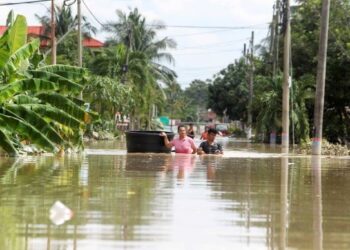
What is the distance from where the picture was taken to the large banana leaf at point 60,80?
20.0m

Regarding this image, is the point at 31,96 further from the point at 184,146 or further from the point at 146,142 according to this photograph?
the point at 184,146

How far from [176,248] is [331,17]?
38.8 meters

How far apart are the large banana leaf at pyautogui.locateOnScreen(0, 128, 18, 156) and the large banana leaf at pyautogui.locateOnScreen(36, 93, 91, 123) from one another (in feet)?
5.18

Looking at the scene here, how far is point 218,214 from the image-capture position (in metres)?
8.52

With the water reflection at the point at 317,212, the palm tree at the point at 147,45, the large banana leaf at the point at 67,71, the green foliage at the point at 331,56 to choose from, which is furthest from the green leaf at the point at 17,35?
the palm tree at the point at 147,45

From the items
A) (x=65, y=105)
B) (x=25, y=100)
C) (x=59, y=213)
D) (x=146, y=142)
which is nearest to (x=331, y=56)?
(x=146, y=142)

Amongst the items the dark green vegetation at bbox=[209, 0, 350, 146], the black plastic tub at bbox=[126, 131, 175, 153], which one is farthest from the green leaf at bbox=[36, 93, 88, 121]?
the dark green vegetation at bbox=[209, 0, 350, 146]

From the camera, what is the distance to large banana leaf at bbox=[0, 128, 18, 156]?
19578mm

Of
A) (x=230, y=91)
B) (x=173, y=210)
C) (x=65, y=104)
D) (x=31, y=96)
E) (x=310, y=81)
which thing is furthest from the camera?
(x=230, y=91)

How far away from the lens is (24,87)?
1923 centimetres

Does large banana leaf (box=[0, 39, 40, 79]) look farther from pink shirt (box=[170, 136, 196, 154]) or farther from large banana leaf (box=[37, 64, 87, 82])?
pink shirt (box=[170, 136, 196, 154])

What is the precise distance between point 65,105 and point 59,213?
1250cm

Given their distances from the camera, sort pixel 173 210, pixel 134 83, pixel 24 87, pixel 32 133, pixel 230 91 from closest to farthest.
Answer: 1. pixel 173 210
2. pixel 32 133
3. pixel 24 87
4. pixel 134 83
5. pixel 230 91

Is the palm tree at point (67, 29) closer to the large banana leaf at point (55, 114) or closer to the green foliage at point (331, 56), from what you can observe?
the green foliage at point (331, 56)
